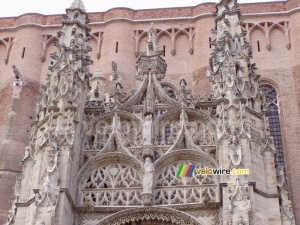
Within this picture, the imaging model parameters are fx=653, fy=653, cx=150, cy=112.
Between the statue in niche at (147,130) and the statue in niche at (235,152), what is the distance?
2.42 metres

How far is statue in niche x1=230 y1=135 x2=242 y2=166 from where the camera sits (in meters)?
15.2

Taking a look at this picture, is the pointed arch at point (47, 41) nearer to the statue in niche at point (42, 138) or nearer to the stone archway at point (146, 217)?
the statue in niche at point (42, 138)

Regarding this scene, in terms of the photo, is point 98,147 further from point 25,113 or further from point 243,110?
point 25,113

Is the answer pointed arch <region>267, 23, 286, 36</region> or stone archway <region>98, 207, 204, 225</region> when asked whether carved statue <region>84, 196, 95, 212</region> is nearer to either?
stone archway <region>98, 207, 204, 225</region>

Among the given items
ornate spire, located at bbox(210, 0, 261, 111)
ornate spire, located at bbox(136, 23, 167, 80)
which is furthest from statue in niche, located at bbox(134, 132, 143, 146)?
ornate spire, located at bbox(210, 0, 261, 111)

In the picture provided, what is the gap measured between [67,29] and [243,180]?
7863mm

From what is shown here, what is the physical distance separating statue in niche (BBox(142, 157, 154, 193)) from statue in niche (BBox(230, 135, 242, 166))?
7.16 feet

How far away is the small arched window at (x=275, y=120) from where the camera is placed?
74.9 feet

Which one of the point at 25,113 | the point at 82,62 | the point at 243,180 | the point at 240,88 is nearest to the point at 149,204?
the point at 243,180

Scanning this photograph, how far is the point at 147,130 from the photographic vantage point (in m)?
17.3

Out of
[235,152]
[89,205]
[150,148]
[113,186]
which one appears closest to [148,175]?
[150,148]

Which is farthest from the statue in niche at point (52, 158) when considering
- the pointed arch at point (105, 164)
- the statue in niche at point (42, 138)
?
the pointed arch at point (105, 164)

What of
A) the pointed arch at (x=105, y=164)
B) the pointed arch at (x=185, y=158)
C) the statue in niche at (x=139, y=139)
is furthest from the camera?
the statue in niche at (x=139, y=139)

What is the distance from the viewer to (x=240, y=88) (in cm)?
1725
